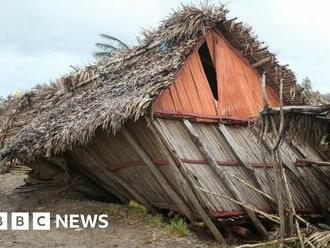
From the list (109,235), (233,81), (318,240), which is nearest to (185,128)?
(233,81)

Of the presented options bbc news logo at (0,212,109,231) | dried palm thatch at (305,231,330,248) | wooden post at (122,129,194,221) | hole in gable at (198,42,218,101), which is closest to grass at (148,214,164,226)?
wooden post at (122,129,194,221)

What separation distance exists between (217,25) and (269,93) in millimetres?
1901

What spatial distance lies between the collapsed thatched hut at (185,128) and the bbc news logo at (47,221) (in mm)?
852

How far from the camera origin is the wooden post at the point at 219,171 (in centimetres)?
743

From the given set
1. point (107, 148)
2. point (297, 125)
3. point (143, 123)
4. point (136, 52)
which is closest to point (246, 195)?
point (297, 125)

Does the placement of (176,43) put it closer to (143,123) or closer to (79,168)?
(143,123)

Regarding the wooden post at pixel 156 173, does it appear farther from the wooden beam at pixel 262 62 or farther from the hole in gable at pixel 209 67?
the wooden beam at pixel 262 62

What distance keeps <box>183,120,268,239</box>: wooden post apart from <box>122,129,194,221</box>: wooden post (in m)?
0.71

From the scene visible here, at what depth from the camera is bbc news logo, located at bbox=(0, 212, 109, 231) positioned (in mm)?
8445

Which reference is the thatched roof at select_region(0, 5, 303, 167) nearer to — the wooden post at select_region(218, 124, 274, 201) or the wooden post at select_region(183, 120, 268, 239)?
the wooden post at select_region(183, 120, 268, 239)

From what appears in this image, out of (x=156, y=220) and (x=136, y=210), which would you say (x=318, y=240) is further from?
(x=136, y=210)

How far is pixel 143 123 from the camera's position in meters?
7.84

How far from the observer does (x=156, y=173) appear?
26.3ft

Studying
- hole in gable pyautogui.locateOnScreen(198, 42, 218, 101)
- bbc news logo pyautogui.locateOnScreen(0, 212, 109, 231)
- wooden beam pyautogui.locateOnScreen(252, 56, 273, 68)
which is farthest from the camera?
wooden beam pyautogui.locateOnScreen(252, 56, 273, 68)
